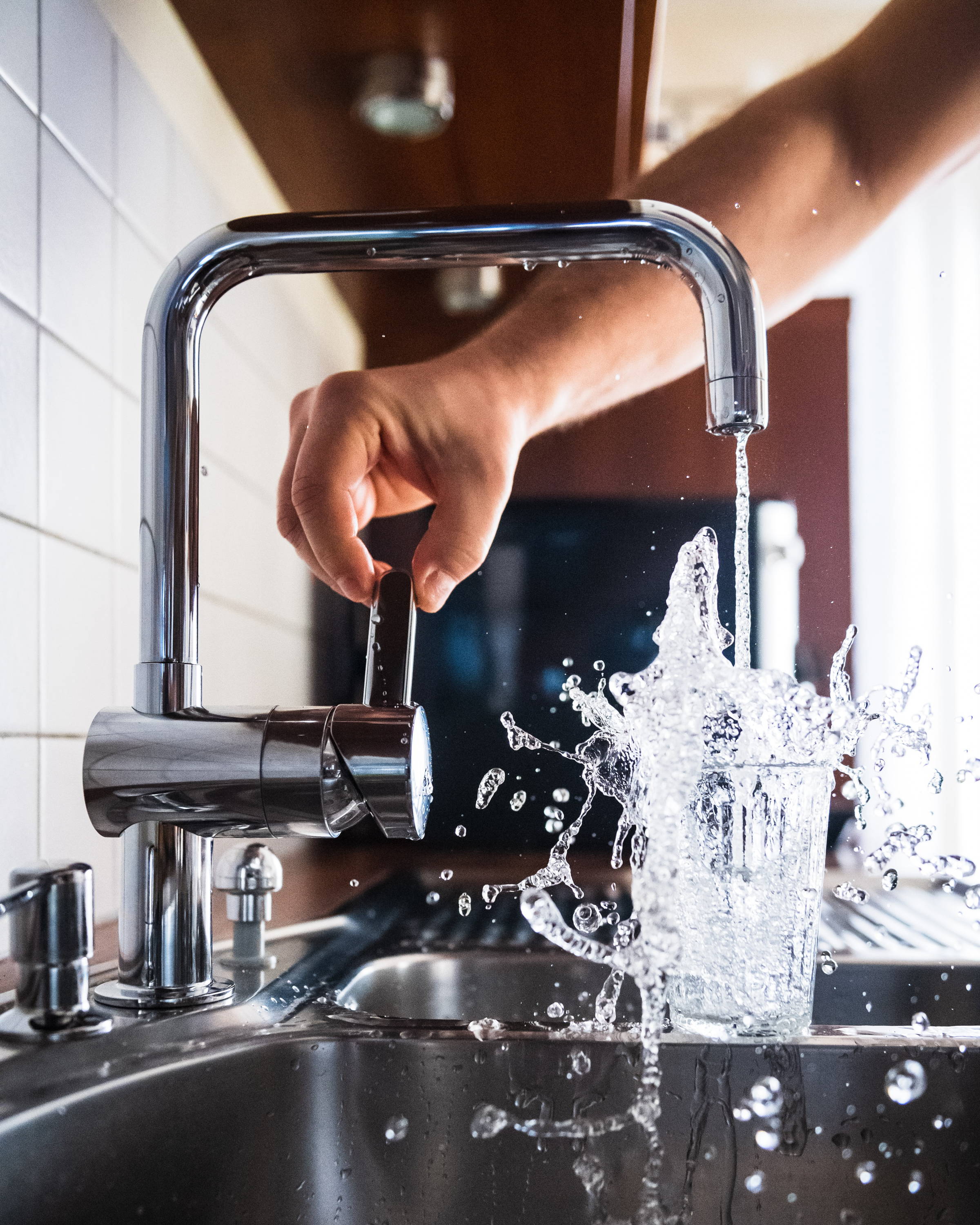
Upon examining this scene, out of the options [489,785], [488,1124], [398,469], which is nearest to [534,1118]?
[488,1124]

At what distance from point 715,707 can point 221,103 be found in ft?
2.23

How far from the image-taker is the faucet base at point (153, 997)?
1.73ft

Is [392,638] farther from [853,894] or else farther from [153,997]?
[853,894]

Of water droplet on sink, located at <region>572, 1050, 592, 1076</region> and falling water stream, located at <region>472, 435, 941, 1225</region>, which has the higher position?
falling water stream, located at <region>472, 435, 941, 1225</region>

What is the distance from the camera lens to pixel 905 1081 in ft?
1.72

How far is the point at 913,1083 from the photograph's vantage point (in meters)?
0.53

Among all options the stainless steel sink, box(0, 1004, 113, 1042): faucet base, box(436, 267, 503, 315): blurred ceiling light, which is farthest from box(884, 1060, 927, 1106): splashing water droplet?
box(436, 267, 503, 315): blurred ceiling light

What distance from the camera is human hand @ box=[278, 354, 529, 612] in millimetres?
631

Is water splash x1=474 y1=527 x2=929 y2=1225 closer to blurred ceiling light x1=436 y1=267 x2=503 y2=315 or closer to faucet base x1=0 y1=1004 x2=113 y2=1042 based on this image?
faucet base x1=0 y1=1004 x2=113 y2=1042

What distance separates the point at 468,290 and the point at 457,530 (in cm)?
41

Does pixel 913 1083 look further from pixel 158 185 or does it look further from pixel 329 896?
pixel 158 185

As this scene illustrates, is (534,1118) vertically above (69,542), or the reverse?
(69,542)

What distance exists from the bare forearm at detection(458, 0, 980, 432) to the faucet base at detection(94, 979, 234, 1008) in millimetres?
501

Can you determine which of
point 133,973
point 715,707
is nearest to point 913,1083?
point 715,707
